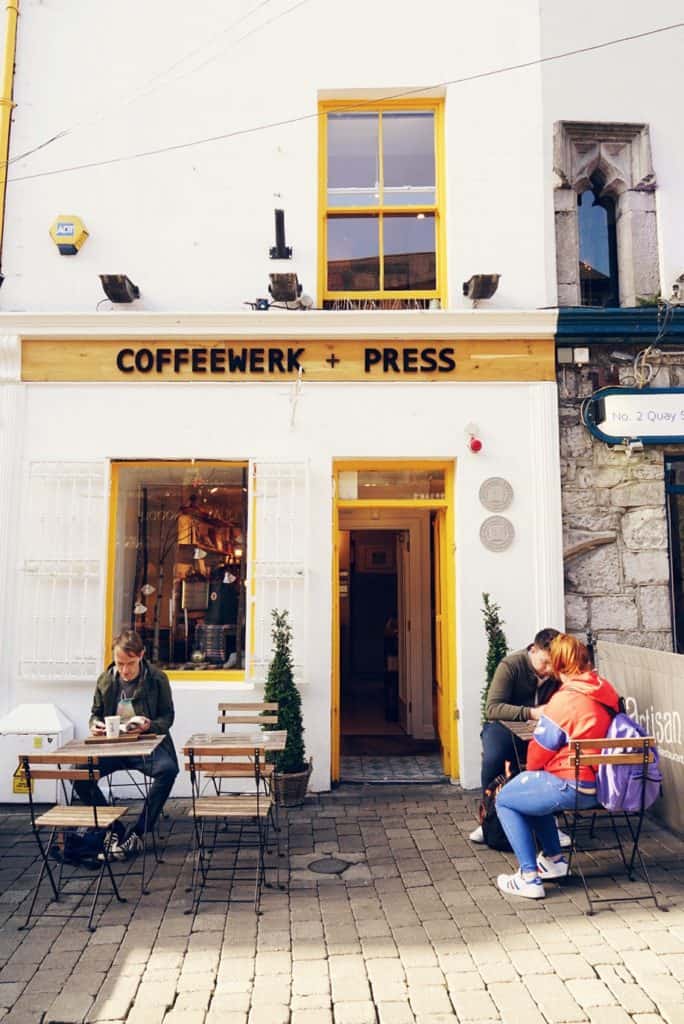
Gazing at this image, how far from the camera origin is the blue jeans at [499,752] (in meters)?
5.53

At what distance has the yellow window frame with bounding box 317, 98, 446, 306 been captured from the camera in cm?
754

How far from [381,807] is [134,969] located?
2944 mm

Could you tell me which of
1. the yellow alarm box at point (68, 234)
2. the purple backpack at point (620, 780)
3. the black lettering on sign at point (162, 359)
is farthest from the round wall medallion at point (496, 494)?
the yellow alarm box at point (68, 234)

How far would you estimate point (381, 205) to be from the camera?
25.2 ft

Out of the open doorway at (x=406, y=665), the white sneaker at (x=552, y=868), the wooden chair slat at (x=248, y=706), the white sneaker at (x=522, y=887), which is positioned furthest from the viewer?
the open doorway at (x=406, y=665)

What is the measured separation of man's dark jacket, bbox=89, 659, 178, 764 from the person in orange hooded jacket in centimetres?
252

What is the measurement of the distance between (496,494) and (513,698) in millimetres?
2111

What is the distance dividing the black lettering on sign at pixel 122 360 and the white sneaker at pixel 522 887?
5250mm

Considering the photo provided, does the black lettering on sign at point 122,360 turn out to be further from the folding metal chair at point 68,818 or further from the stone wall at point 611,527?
the stone wall at point 611,527

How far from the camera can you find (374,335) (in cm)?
711

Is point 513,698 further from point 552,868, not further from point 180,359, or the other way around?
point 180,359

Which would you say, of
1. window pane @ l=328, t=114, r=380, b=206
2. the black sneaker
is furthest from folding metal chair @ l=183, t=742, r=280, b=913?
window pane @ l=328, t=114, r=380, b=206

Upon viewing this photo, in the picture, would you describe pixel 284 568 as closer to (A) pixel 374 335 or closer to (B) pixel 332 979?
(A) pixel 374 335

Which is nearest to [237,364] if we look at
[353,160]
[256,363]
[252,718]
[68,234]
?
[256,363]
